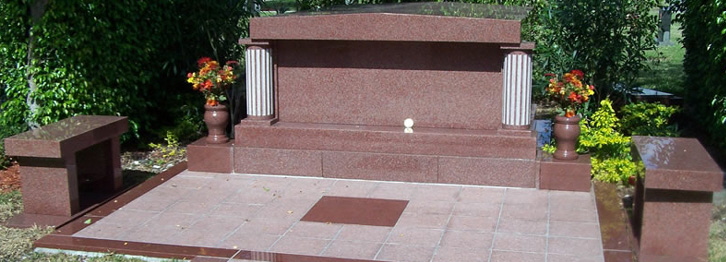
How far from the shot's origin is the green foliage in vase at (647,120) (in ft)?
27.7

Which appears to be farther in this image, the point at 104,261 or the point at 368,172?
the point at 368,172

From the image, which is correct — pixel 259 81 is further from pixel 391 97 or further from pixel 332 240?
pixel 332 240

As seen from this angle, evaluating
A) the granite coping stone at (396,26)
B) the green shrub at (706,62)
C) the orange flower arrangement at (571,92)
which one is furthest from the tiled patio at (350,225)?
the green shrub at (706,62)

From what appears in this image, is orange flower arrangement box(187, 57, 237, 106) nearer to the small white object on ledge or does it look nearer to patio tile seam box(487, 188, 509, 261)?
the small white object on ledge

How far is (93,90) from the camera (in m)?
8.62

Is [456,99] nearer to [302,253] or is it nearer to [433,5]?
[433,5]

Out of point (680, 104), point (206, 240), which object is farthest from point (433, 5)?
point (206, 240)

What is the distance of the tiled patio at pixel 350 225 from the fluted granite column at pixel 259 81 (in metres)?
0.76

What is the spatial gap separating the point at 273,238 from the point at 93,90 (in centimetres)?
361

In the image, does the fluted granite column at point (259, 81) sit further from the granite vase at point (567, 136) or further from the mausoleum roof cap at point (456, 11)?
the granite vase at point (567, 136)

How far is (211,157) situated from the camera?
26.8 ft

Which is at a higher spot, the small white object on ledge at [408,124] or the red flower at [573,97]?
the red flower at [573,97]

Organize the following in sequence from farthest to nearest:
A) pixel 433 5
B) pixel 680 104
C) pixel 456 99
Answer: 1. pixel 680 104
2. pixel 433 5
3. pixel 456 99

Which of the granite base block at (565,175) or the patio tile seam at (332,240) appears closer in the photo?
the patio tile seam at (332,240)
